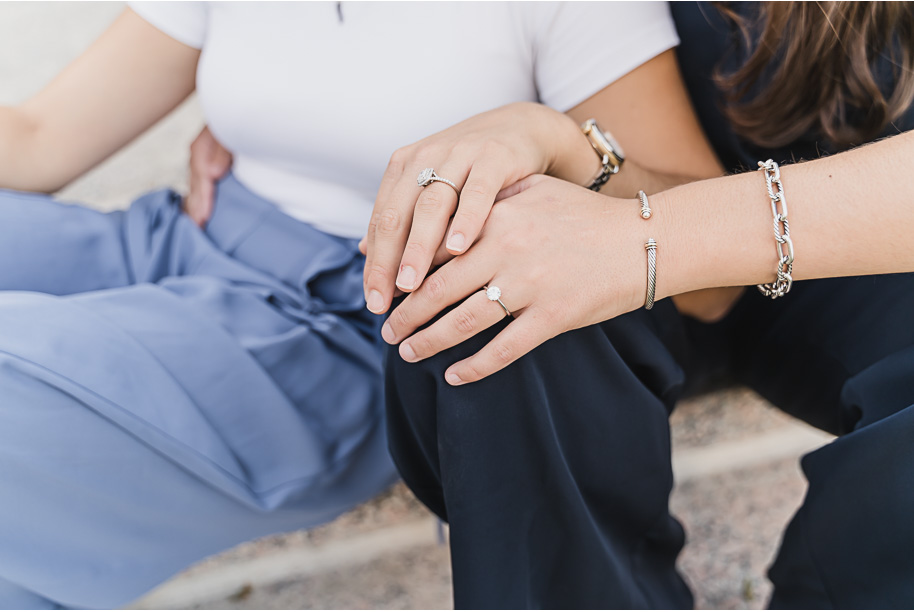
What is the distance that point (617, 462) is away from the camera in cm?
77

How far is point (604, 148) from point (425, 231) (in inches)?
10.1

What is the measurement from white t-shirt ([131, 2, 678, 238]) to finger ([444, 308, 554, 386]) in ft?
1.10

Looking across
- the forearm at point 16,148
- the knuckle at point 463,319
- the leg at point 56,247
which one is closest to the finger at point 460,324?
the knuckle at point 463,319

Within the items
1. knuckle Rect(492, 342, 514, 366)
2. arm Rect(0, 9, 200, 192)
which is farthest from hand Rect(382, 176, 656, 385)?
arm Rect(0, 9, 200, 192)

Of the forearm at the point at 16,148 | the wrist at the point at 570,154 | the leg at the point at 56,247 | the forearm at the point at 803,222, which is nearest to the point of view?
the forearm at the point at 803,222

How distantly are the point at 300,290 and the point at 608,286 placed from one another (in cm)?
48

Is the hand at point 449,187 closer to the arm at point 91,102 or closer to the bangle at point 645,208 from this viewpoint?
the bangle at point 645,208

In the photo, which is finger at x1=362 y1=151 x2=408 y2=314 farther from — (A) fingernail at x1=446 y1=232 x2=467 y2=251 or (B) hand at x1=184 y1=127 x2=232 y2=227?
(B) hand at x1=184 y1=127 x2=232 y2=227

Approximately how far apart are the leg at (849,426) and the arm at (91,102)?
0.99m

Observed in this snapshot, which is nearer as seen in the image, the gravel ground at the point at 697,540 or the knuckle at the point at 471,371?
the knuckle at the point at 471,371

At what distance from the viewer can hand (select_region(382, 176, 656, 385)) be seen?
65 centimetres

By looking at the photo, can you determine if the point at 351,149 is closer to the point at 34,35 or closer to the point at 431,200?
the point at 431,200

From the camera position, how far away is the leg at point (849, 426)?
70cm

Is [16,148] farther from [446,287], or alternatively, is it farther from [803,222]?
[803,222]
